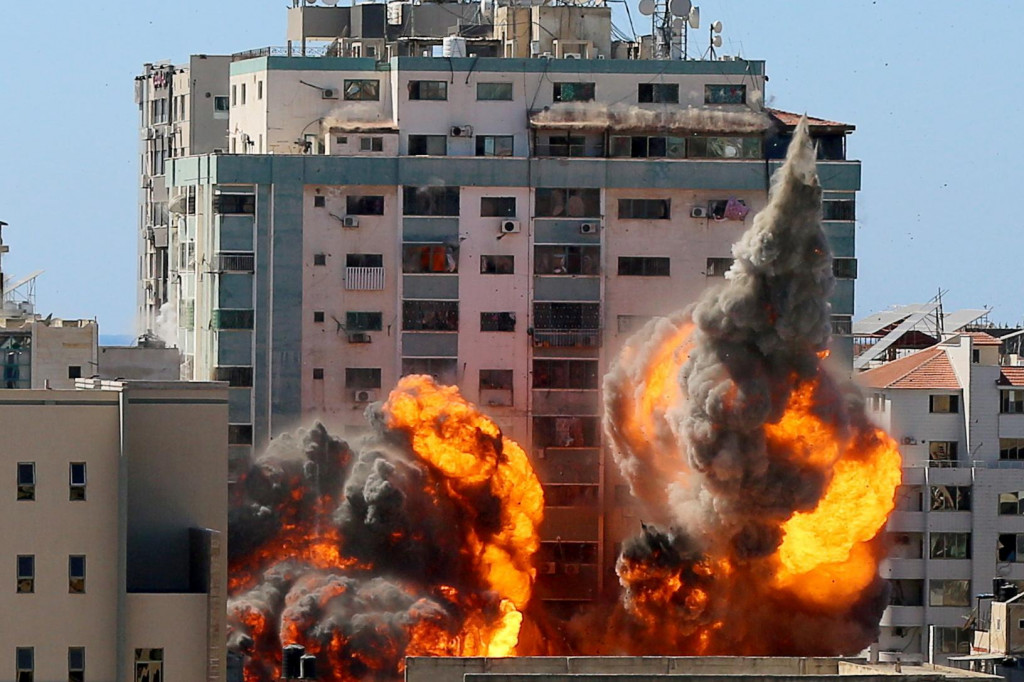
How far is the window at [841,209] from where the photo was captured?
132 meters

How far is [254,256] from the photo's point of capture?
130 metres

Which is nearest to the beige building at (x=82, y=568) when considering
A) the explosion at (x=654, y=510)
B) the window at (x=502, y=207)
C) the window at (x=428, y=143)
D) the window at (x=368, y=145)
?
the explosion at (x=654, y=510)

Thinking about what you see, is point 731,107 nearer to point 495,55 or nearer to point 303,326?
point 495,55

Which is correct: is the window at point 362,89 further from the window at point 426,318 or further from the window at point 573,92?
the window at point 426,318

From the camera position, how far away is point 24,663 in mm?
82438

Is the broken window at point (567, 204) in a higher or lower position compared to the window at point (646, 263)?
higher

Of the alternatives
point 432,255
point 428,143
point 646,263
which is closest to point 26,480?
Answer: point 432,255

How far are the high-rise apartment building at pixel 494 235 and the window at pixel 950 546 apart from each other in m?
10.2

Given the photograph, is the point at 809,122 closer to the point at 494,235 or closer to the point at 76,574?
the point at 494,235

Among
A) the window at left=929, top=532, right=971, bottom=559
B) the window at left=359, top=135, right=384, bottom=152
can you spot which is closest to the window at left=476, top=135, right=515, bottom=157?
the window at left=359, top=135, right=384, bottom=152

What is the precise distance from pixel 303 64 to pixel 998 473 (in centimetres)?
3259

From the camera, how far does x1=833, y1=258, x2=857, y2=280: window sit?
13188 centimetres

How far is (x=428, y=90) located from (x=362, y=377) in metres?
12.0

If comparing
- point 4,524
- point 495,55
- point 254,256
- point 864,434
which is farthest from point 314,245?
point 4,524
